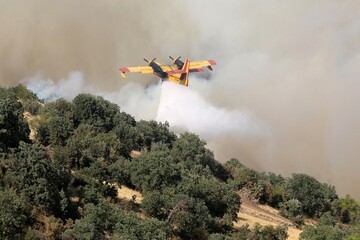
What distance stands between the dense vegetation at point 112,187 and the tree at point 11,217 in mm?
64

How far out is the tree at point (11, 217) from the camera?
33.2 m

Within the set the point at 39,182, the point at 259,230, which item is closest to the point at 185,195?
the point at 259,230

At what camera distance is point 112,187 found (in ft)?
159

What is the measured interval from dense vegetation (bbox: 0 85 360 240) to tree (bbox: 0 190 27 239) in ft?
0.21

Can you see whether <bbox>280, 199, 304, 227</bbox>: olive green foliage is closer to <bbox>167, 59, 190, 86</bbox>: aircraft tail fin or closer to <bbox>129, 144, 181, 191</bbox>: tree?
<bbox>129, 144, 181, 191</bbox>: tree

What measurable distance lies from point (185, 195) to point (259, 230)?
7513 mm

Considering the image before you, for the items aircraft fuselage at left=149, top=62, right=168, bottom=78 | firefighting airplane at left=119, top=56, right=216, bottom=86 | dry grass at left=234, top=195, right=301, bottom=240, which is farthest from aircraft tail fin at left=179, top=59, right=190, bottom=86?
dry grass at left=234, top=195, right=301, bottom=240

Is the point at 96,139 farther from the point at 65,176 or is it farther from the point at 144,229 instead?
the point at 144,229

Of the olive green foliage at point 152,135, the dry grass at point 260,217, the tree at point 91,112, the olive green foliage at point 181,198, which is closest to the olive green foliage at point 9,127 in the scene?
the olive green foliage at point 181,198

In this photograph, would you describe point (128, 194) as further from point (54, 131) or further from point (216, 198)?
point (54, 131)

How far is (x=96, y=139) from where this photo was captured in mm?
63375

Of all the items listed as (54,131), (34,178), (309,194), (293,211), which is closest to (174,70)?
(309,194)

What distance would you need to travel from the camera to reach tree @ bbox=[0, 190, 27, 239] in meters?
33.2

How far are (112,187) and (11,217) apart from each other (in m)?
A: 15.5
